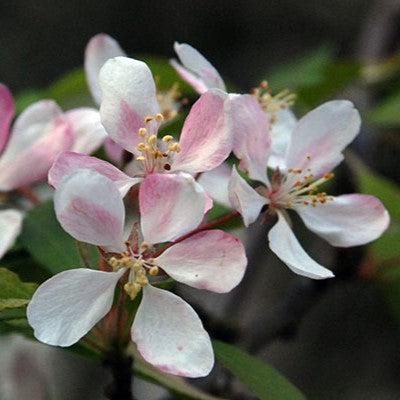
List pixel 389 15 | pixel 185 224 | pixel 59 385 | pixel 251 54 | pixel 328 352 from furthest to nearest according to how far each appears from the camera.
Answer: pixel 251 54 → pixel 328 352 → pixel 59 385 → pixel 389 15 → pixel 185 224

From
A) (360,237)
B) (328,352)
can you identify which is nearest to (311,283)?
(360,237)

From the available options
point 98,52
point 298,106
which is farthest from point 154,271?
point 298,106

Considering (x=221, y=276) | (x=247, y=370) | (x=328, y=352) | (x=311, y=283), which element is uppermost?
(x=221, y=276)

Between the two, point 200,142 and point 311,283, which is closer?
point 200,142

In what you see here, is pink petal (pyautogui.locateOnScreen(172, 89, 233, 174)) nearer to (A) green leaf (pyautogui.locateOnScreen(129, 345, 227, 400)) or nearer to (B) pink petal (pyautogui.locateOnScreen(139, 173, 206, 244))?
(B) pink petal (pyautogui.locateOnScreen(139, 173, 206, 244))

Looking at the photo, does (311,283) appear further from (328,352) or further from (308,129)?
(328,352)

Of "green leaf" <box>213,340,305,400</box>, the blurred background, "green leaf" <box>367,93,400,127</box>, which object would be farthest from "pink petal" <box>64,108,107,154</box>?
"green leaf" <box>367,93,400,127</box>
